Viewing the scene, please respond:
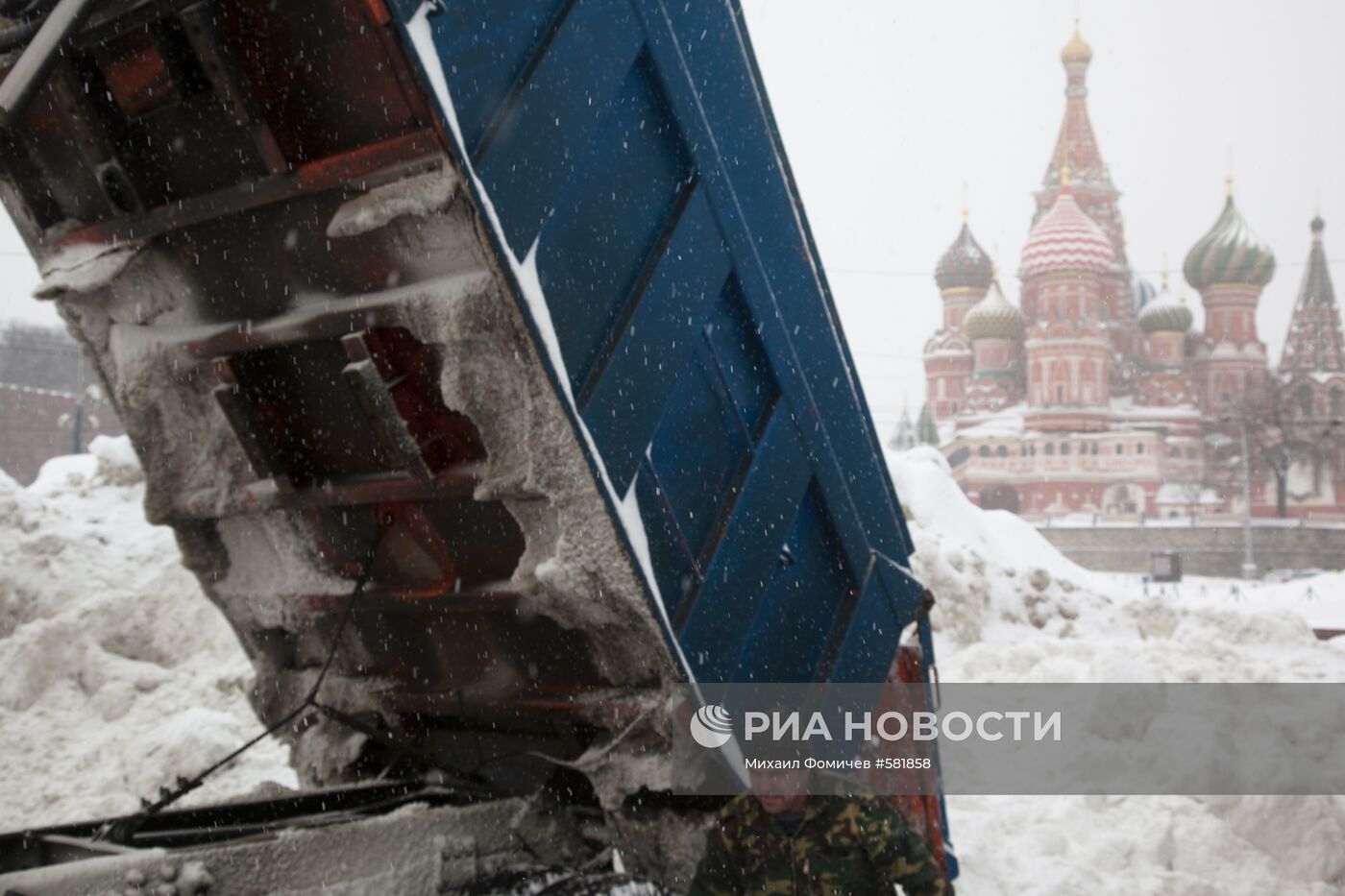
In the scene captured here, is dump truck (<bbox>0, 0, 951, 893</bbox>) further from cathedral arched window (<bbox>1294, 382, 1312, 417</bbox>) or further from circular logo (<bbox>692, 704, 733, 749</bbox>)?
cathedral arched window (<bbox>1294, 382, 1312, 417</bbox>)

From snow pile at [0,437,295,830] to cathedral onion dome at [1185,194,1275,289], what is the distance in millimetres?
50887

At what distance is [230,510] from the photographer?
3215 mm

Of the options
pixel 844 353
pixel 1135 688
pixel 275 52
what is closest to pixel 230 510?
pixel 275 52

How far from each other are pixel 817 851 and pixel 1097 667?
18.7ft

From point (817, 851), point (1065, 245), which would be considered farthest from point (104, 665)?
point (1065, 245)

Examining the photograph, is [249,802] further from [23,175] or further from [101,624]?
[101,624]

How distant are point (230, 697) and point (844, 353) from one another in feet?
20.3

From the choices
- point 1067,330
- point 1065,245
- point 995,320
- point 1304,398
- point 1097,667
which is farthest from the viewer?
point 995,320

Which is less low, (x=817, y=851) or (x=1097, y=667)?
(x=817, y=851)

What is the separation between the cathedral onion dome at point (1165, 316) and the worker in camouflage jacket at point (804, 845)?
172 ft

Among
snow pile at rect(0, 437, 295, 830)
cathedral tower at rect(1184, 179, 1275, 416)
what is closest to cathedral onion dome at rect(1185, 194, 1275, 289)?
cathedral tower at rect(1184, 179, 1275, 416)

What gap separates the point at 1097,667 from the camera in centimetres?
812

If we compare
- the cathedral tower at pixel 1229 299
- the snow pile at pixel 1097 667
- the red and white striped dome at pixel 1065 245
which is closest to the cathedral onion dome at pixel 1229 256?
the cathedral tower at pixel 1229 299

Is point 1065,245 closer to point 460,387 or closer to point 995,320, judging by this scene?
point 995,320
